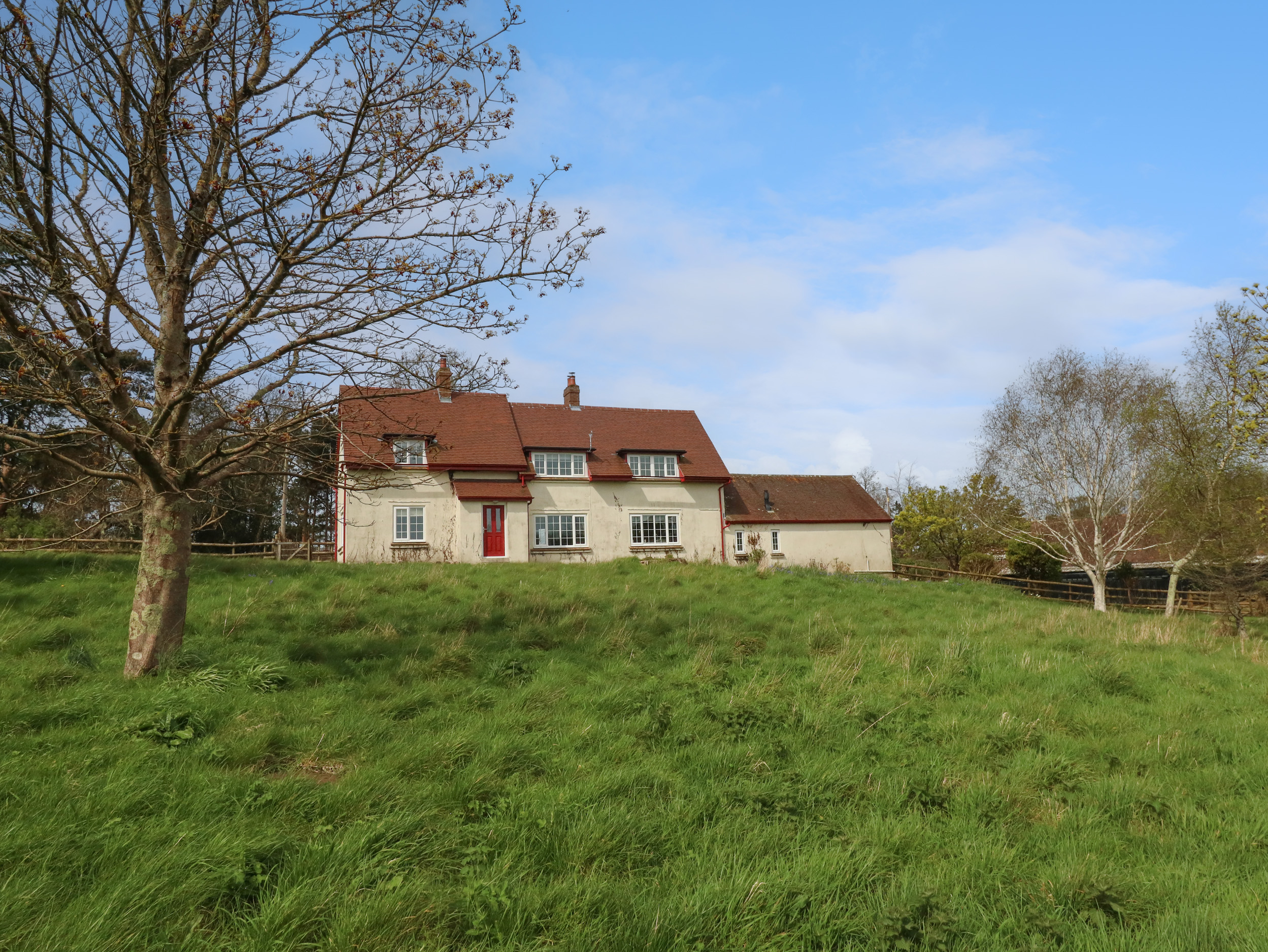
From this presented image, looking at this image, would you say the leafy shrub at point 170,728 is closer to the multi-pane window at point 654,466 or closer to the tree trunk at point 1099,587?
the multi-pane window at point 654,466

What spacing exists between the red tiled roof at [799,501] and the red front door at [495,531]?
11.1 meters

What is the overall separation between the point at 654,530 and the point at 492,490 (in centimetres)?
747

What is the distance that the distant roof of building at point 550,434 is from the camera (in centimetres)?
2812

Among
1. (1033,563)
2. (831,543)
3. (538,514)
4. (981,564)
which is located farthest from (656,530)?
(1033,563)

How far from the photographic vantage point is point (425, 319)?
7.97 m

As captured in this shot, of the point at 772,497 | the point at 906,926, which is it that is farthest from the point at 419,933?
the point at 772,497

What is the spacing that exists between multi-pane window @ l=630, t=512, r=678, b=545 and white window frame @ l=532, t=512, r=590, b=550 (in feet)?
6.89

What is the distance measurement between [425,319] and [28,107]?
399cm

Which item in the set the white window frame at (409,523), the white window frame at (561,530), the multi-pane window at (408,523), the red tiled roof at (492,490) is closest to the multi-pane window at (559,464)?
the red tiled roof at (492,490)

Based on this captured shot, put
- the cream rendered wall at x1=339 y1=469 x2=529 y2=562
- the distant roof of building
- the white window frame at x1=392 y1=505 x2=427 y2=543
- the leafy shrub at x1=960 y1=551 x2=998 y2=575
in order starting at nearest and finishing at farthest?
the cream rendered wall at x1=339 y1=469 x2=529 y2=562 < the white window frame at x1=392 y1=505 x2=427 y2=543 < the distant roof of building < the leafy shrub at x1=960 y1=551 x2=998 y2=575

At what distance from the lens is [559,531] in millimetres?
29625

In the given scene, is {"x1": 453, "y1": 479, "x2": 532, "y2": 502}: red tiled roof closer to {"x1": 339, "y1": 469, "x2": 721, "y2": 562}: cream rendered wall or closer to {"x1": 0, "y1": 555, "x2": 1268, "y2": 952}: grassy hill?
{"x1": 339, "y1": 469, "x2": 721, "y2": 562}: cream rendered wall

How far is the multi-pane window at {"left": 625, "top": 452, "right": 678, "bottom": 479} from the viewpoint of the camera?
3128 cm

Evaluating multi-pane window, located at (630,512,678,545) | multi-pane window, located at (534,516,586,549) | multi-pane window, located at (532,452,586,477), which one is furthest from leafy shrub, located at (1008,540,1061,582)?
multi-pane window, located at (532,452,586,477)
